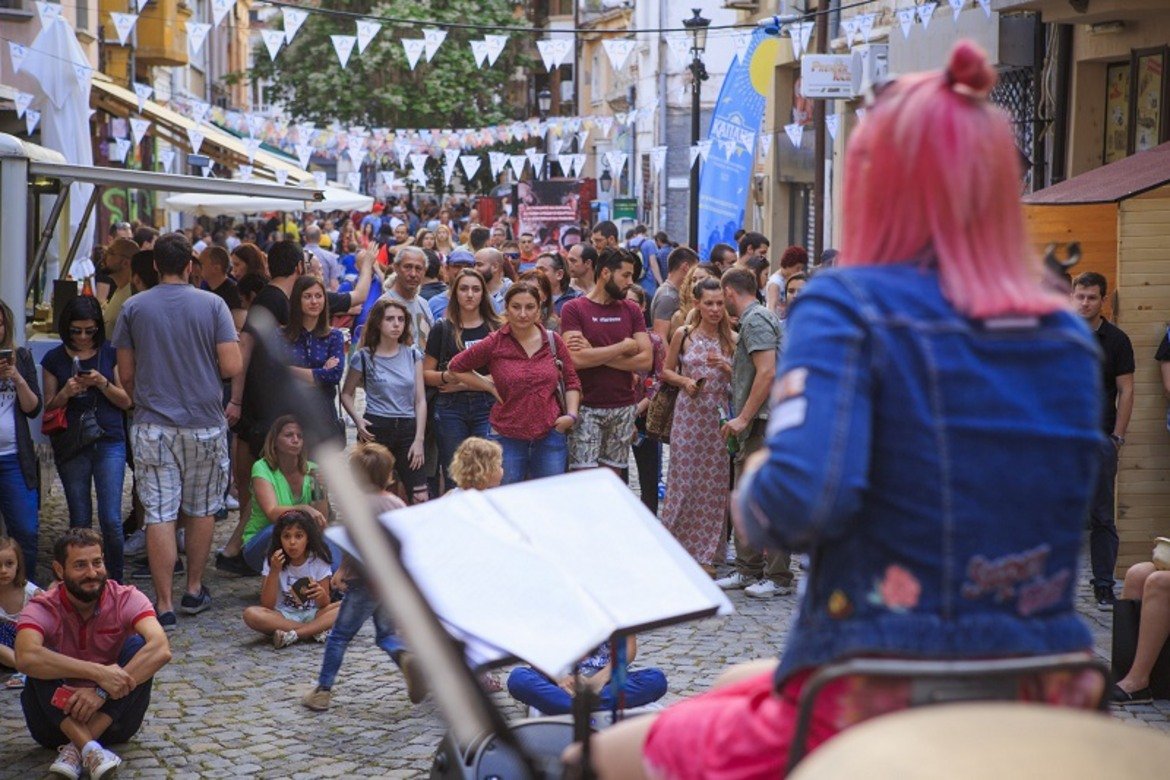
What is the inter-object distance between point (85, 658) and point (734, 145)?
15.1m

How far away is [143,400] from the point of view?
903cm

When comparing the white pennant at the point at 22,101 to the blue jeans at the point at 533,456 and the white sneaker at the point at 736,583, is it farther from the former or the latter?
the white sneaker at the point at 736,583

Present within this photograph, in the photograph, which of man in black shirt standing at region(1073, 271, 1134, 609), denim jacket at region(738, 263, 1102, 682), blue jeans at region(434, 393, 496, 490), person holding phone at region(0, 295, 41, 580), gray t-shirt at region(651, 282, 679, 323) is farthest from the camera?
gray t-shirt at region(651, 282, 679, 323)

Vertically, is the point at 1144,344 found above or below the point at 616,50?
below

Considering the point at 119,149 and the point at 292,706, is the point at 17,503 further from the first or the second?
the point at 119,149

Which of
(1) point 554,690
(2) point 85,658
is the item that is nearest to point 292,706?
(2) point 85,658

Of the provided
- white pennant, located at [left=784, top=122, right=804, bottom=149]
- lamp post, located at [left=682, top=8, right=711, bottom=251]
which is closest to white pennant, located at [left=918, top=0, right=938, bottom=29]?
lamp post, located at [left=682, top=8, right=711, bottom=251]

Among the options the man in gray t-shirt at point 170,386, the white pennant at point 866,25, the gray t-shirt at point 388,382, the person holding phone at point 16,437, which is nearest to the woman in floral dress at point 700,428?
the gray t-shirt at point 388,382

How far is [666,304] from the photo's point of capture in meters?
12.7

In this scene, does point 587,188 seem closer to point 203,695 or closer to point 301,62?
point 301,62

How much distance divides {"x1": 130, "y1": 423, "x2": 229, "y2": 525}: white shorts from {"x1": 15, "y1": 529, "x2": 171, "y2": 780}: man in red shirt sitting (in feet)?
6.70

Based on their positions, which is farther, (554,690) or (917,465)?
(554,690)

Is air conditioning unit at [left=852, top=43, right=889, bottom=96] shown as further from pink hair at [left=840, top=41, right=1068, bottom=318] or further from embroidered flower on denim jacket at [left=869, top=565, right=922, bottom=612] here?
embroidered flower on denim jacket at [left=869, top=565, right=922, bottom=612]

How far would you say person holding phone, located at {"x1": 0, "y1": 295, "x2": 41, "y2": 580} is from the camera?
877 cm
